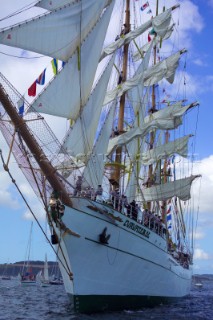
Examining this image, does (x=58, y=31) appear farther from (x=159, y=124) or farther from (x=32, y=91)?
(x=159, y=124)

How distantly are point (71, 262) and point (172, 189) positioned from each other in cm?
1996

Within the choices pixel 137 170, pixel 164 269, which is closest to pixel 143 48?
pixel 137 170

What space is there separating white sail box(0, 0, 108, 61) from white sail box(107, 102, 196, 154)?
7.59 metres

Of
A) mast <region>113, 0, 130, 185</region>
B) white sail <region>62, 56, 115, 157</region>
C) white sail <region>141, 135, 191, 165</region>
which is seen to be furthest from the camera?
white sail <region>141, 135, 191, 165</region>

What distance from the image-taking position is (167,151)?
1586 inches

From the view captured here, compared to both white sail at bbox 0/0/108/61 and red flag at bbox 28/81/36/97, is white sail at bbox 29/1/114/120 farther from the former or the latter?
white sail at bbox 0/0/108/61

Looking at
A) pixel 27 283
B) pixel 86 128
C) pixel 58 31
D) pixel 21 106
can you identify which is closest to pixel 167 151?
pixel 86 128

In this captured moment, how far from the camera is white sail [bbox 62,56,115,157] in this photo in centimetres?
2497

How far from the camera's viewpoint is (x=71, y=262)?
820 inches

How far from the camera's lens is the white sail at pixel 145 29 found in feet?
108

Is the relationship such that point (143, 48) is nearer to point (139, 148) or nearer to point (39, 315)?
point (139, 148)

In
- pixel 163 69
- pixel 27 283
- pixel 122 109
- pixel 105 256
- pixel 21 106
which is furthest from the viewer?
pixel 27 283

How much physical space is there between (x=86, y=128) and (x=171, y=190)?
15844 mm

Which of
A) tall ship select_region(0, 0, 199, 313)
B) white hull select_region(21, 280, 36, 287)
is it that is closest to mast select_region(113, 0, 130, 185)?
tall ship select_region(0, 0, 199, 313)
